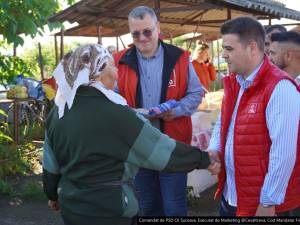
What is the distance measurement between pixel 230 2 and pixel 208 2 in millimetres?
405

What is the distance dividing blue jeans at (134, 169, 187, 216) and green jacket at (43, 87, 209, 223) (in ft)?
3.32

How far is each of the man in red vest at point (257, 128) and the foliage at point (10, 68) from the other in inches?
164

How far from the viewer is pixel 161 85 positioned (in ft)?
11.0

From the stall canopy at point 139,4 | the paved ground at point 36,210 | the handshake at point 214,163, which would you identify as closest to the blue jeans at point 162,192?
the handshake at point 214,163

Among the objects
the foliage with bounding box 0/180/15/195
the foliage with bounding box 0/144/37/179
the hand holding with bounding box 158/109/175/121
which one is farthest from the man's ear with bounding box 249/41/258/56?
the foliage with bounding box 0/144/37/179

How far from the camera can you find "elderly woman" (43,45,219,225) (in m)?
2.19

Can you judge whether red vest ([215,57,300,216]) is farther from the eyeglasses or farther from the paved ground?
the paved ground

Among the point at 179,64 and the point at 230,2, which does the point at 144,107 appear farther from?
the point at 230,2

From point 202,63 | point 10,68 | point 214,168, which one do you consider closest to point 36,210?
point 10,68

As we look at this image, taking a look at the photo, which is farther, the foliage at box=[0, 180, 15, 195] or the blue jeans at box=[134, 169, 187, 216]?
the foliage at box=[0, 180, 15, 195]

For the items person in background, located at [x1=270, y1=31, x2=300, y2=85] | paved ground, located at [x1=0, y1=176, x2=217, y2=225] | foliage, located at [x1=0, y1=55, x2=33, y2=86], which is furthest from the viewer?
foliage, located at [x1=0, y1=55, x2=33, y2=86]

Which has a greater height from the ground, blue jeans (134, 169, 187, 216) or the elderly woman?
the elderly woman

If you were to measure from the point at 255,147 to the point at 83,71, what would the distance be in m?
0.96

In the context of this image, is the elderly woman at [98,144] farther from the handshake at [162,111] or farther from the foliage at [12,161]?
the foliage at [12,161]
